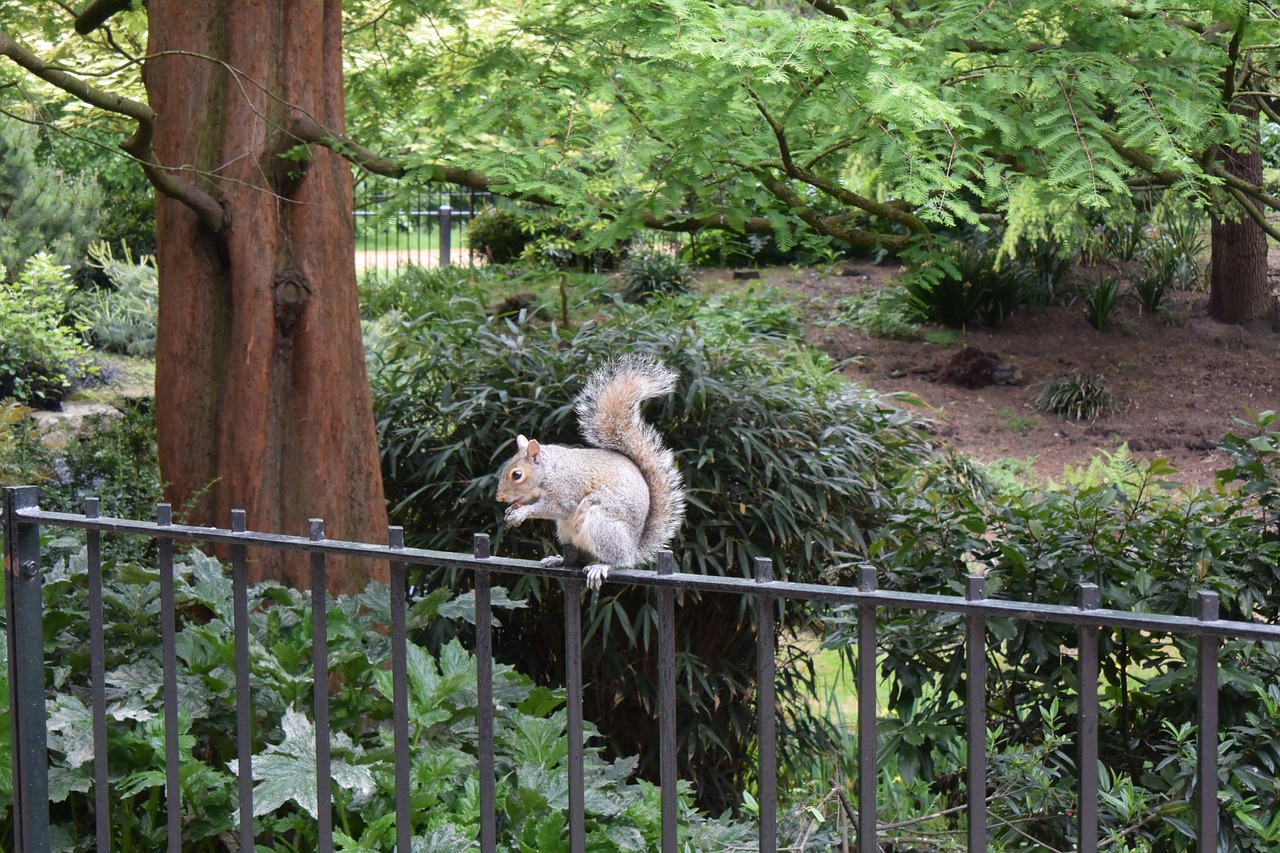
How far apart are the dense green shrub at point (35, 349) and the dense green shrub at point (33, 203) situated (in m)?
2.97

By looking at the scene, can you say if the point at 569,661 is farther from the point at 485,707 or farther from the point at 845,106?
the point at 845,106

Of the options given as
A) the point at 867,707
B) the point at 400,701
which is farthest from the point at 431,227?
the point at 867,707

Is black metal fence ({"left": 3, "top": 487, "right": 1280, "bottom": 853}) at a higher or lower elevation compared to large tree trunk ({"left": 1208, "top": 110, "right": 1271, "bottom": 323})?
lower

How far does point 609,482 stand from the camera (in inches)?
102

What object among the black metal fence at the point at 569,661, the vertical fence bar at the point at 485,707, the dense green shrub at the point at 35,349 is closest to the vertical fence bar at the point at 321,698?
the black metal fence at the point at 569,661

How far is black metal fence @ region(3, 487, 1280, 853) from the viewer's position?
176 cm

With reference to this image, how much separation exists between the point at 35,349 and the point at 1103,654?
28.9ft

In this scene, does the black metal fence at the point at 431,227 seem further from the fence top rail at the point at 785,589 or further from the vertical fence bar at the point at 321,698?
the vertical fence bar at the point at 321,698

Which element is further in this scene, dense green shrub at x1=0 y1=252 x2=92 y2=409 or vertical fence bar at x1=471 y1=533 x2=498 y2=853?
dense green shrub at x1=0 y1=252 x2=92 y2=409

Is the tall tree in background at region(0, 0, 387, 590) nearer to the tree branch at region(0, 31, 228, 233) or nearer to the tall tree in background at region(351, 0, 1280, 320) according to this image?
the tree branch at region(0, 31, 228, 233)

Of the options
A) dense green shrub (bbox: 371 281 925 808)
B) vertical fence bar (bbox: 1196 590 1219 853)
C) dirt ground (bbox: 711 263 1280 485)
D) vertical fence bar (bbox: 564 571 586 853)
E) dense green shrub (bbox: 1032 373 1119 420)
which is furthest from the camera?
dense green shrub (bbox: 1032 373 1119 420)

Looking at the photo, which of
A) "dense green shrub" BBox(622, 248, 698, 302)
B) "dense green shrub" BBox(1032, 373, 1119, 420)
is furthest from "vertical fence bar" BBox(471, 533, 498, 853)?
"dense green shrub" BBox(622, 248, 698, 302)

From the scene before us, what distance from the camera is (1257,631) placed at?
5.31 feet

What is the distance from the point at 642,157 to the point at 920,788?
7.75 ft
